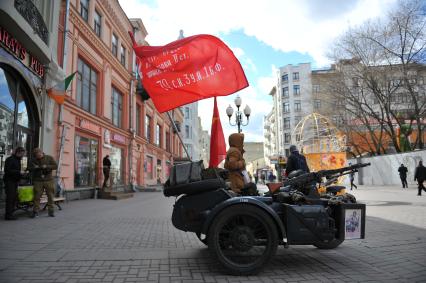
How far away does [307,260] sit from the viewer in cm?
477

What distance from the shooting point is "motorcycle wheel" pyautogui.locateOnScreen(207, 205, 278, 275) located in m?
4.09

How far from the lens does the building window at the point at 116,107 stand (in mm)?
21938

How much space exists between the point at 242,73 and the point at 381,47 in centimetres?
2421

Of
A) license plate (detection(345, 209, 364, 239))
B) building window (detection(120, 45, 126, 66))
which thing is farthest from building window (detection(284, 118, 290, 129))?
license plate (detection(345, 209, 364, 239))

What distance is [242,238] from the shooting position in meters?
4.21

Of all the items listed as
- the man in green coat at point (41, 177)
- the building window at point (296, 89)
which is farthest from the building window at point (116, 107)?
the building window at point (296, 89)

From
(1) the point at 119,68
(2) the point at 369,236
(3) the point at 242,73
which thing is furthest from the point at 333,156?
(1) the point at 119,68

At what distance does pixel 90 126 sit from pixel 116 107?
5.58 meters

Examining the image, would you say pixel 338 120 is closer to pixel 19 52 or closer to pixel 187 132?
pixel 19 52

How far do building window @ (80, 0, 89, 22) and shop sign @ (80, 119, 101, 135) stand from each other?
16.7ft

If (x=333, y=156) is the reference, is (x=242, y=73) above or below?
above

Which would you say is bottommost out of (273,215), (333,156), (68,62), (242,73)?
(273,215)

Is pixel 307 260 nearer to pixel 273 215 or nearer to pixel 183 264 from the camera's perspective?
pixel 273 215

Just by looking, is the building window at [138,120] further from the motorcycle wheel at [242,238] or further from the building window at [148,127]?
the motorcycle wheel at [242,238]
